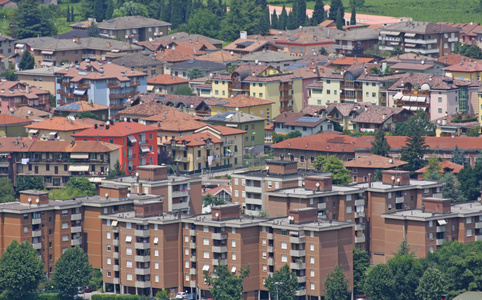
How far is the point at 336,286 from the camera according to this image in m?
121

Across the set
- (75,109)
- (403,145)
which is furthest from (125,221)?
(75,109)

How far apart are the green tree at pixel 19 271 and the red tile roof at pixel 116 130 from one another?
32.6 meters

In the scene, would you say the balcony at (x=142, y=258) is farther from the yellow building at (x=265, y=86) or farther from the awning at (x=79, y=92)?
the awning at (x=79, y=92)

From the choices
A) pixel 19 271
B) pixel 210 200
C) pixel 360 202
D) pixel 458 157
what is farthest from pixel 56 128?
pixel 360 202

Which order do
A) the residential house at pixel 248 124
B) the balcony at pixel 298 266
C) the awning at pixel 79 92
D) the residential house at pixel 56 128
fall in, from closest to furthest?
the balcony at pixel 298 266, the residential house at pixel 56 128, the residential house at pixel 248 124, the awning at pixel 79 92

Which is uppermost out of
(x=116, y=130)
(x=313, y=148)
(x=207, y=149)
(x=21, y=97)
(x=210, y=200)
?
(x=21, y=97)

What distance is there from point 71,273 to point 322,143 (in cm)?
4338

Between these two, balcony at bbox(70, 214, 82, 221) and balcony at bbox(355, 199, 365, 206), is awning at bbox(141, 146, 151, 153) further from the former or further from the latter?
balcony at bbox(355, 199, 365, 206)

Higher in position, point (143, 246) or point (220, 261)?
point (143, 246)

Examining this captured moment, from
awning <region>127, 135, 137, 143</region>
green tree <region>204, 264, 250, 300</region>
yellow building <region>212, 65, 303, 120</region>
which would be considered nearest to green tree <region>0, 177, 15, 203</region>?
awning <region>127, 135, 137, 143</region>

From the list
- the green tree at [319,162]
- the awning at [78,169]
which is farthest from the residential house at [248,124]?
the awning at [78,169]

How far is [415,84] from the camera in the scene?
178 meters

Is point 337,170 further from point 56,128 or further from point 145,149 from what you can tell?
point 56,128

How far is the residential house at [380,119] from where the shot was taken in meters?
173
